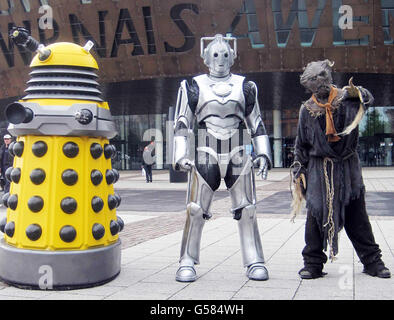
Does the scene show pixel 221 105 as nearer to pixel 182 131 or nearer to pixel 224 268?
pixel 182 131

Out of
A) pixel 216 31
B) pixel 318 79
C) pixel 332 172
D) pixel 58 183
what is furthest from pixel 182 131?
pixel 216 31

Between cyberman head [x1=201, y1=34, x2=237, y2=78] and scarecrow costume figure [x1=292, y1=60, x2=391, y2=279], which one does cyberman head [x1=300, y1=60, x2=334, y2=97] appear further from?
cyberman head [x1=201, y1=34, x2=237, y2=78]

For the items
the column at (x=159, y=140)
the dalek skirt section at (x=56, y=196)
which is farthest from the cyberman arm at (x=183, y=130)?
the column at (x=159, y=140)

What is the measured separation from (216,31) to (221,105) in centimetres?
2078

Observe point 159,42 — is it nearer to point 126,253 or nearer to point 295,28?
point 295,28

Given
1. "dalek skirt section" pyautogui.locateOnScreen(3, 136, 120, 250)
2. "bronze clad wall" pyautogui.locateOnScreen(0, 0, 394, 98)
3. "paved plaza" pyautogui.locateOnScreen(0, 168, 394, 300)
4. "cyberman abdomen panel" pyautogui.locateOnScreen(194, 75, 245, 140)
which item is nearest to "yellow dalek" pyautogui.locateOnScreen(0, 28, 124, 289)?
"dalek skirt section" pyautogui.locateOnScreen(3, 136, 120, 250)

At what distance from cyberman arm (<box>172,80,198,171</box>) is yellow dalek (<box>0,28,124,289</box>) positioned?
669 millimetres

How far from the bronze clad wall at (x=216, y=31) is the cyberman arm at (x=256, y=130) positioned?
20.4m

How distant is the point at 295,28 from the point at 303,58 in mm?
1564

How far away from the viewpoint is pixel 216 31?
82.3 ft

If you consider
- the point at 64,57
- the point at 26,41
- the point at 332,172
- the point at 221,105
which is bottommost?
the point at 332,172

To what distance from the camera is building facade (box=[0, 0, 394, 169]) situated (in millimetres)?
24922

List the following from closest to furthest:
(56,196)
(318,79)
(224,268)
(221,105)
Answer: (56,196)
(221,105)
(318,79)
(224,268)

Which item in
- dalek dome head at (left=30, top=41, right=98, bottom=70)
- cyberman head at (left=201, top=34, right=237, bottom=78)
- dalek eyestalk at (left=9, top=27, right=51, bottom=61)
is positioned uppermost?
dalek eyestalk at (left=9, top=27, right=51, bottom=61)
